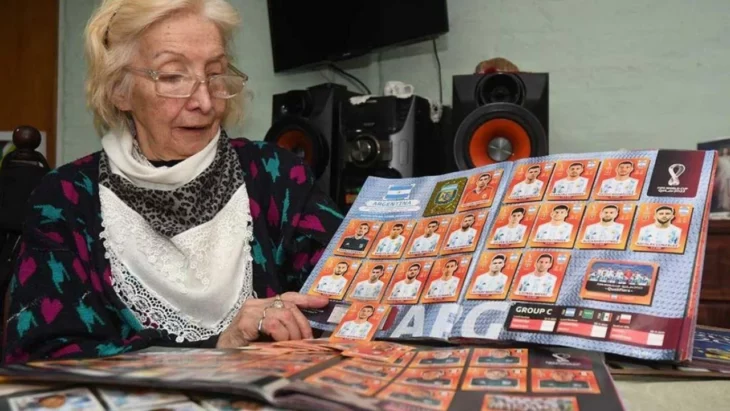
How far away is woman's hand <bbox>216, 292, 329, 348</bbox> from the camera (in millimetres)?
779

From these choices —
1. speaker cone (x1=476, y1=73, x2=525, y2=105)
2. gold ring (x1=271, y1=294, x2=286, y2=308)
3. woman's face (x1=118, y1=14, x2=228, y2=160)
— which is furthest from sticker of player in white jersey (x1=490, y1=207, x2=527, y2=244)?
speaker cone (x1=476, y1=73, x2=525, y2=105)

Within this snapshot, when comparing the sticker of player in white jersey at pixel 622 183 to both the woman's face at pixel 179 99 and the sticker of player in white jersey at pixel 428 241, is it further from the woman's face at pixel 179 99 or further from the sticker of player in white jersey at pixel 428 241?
the woman's face at pixel 179 99

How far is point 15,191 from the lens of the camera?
4.47 feet

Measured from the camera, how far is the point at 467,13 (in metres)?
2.44

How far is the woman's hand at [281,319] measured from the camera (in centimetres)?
78

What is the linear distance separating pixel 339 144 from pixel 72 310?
1303 millimetres

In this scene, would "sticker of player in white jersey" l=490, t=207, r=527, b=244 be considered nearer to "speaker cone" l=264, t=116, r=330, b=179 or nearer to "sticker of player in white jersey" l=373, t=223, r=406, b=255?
"sticker of player in white jersey" l=373, t=223, r=406, b=255

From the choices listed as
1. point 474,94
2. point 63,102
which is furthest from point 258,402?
point 63,102

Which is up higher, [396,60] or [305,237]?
[396,60]

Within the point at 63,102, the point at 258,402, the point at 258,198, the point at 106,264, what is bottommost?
the point at 258,402

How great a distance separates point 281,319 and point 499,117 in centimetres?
116

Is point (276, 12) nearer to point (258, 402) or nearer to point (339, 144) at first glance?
point (339, 144)

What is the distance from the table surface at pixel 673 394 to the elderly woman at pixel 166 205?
609mm

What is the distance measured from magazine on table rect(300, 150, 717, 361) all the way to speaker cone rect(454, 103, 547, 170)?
38.9 inches
